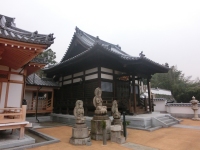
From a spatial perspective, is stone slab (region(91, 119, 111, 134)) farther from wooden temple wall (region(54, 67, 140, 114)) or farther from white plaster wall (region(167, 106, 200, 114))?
white plaster wall (region(167, 106, 200, 114))

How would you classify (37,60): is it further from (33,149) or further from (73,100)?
(73,100)

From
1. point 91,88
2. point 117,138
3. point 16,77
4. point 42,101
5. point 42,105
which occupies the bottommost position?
point 117,138

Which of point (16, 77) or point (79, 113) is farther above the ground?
point (16, 77)

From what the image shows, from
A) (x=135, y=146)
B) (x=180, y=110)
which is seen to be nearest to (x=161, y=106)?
(x=180, y=110)

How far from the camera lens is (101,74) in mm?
11805

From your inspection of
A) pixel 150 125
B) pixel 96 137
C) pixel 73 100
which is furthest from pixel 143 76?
pixel 96 137

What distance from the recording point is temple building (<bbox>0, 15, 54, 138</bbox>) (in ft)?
18.2

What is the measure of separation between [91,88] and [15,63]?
631 centimetres

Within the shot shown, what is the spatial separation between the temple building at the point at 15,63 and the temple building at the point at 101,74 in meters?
4.50

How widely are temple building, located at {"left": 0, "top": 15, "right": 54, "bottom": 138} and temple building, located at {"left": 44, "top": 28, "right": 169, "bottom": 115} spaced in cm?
450

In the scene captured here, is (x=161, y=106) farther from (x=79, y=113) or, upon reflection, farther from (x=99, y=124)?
(x=79, y=113)

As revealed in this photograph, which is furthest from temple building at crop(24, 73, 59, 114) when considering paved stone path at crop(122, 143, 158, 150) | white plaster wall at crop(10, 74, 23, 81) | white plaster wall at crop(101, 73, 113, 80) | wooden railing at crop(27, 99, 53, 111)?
paved stone path at crop(122, 143, 158, 150)

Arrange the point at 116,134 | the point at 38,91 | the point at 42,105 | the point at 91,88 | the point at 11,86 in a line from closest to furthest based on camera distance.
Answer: the point at 116,134
the point at 11,86
the point at 91,88
the point at 38,91
the point at 42,105

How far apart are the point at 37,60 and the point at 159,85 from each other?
127 ft
